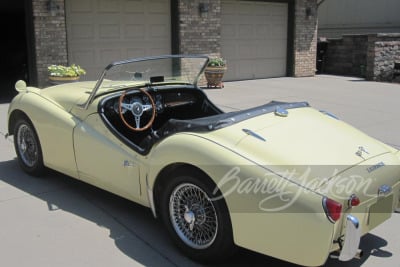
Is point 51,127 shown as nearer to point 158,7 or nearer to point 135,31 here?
point 135,31

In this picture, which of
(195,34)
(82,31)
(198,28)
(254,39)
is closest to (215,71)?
(195,34)

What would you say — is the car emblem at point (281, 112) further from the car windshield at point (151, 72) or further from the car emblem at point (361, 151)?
the car windshield at point (151, 72)

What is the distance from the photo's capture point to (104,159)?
3959mm

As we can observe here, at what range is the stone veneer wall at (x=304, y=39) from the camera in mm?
15406

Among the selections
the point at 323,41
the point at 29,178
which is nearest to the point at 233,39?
the point at 323,41

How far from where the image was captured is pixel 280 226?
9.11ft

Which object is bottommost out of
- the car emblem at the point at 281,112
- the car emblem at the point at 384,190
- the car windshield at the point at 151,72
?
the car emblem at the point at 384,190

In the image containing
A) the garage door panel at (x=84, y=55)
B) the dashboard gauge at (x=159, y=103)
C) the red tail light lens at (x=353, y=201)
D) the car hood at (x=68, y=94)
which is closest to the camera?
the red tail light lens at (x=353, y=201)

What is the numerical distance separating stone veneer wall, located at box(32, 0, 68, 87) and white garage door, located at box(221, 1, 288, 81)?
505cm

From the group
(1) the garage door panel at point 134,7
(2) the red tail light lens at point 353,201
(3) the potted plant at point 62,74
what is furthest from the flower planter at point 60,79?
(2) the red tail light lens at point 353,201

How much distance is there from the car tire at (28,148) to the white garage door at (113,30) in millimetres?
6192

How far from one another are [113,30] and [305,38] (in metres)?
7.00

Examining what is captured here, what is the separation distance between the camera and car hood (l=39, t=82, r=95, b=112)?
4.47 meters

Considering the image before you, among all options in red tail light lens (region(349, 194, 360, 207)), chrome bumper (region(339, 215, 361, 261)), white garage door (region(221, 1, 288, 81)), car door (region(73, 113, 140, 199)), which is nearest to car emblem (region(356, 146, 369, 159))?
red tail light lens (region(349, 194, 360, 207))
